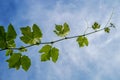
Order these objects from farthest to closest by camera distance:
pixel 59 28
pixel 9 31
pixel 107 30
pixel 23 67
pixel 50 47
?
1. pixel 107 30
2. pixel 59 28
3. pixel 50 47
4. pixel 23 67
5. pixel 9 31

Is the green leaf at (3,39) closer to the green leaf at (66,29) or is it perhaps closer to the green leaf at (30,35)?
the green leaf at (30,35)

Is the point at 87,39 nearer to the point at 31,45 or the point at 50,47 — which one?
the point at 50,47

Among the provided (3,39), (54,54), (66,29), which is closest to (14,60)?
(3,39)

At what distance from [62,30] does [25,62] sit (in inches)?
21.9

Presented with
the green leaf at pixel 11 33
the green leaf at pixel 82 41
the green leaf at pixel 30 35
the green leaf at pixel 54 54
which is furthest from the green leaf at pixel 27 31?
the green leaf at pixel 82 41

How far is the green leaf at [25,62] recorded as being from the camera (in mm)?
1532

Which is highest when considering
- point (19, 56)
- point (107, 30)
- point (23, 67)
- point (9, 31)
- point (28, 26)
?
point (107, 30)

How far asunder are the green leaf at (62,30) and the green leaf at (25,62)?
1.61ft

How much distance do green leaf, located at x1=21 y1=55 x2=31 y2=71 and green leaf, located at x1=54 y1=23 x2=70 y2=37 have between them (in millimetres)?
490

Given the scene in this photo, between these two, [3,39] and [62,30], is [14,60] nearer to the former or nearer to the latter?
[3,39]

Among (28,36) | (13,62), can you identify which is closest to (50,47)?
(28,36)

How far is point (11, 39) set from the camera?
4.74 ft

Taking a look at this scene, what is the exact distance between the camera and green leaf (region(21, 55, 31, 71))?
1532 mm

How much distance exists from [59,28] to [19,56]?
0.56 meters
